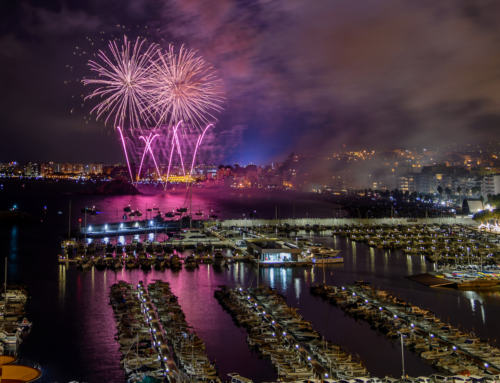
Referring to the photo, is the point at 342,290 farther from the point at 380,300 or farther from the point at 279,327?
the point at 279,327

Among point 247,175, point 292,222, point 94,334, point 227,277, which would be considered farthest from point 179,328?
point 247,175

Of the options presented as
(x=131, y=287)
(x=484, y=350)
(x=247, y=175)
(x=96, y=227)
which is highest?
(x=247, y=175)

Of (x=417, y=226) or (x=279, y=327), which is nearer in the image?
(x=279, y=327)

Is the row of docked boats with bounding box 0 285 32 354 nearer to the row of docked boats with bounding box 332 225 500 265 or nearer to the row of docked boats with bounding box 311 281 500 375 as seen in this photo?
the row of docked boats with bounding box 311 281 500 375

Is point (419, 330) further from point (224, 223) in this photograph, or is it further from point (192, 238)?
point (224, 223)

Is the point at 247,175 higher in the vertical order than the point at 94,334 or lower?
higher

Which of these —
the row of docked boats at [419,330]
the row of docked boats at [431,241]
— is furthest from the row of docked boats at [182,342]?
the row of docked boats at [431,241]
